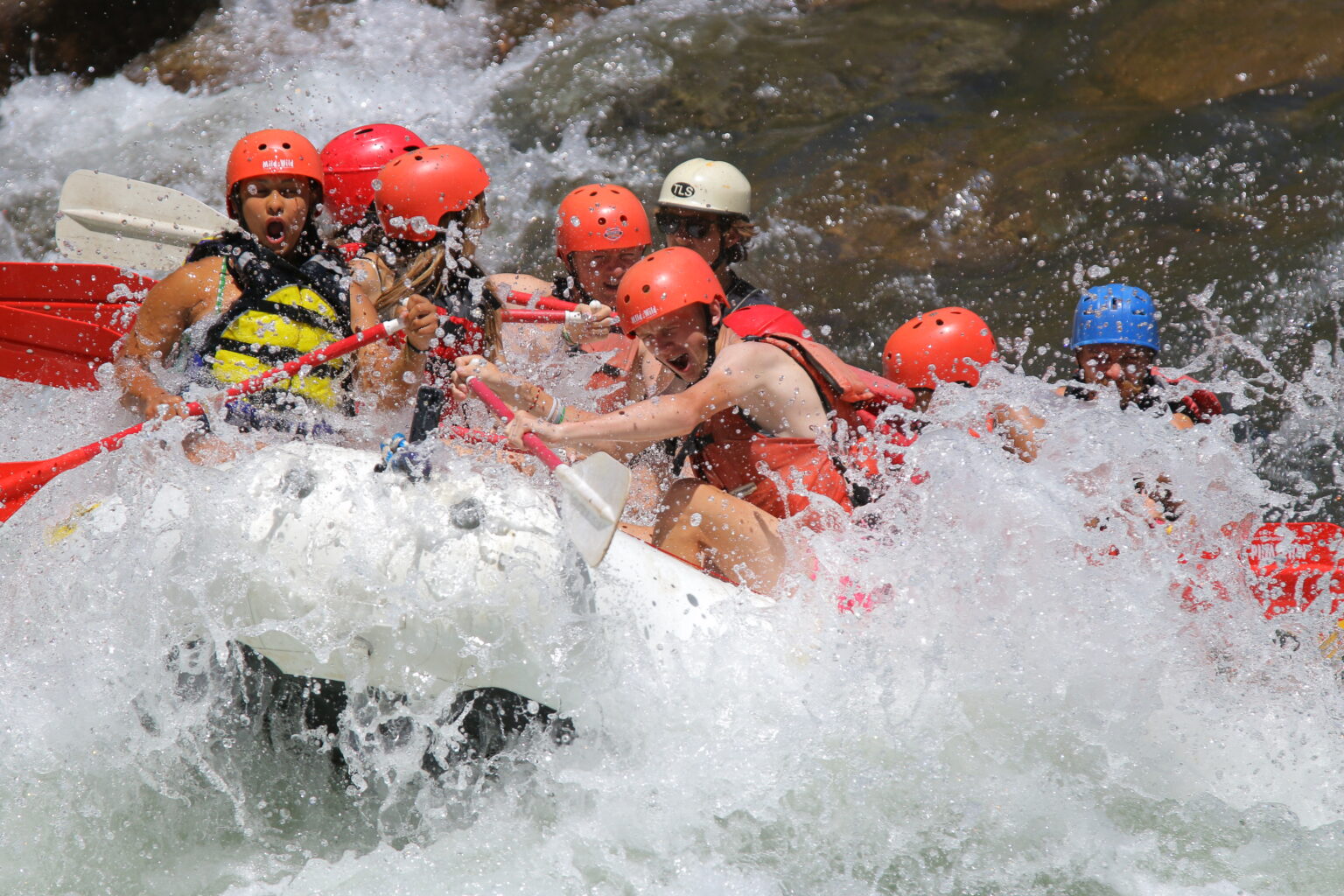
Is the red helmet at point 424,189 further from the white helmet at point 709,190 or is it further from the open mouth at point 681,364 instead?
the white helmet at point 709,190

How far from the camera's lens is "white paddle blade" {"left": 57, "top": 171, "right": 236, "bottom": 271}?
15.9 feet

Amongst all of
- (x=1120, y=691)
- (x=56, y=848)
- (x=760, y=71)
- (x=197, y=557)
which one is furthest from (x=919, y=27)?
(x=56, y=848)

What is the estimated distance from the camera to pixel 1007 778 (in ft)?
11.6

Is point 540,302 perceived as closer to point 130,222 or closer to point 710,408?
point 710,408

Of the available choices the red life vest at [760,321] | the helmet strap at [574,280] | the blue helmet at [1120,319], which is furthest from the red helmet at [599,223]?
the blue helmet at [1120,319]

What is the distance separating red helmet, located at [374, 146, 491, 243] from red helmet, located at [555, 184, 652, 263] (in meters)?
0.74

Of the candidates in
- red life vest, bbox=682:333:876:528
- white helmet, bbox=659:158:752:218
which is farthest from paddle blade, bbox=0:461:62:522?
white helmet, bbox=659:158:752:218

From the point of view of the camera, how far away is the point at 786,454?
3.68 meters

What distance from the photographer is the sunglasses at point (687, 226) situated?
492 centimetres

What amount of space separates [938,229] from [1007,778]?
13.5 feet

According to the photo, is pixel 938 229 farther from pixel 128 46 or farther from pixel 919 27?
pixel 128 46

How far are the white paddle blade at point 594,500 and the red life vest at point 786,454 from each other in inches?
28.3

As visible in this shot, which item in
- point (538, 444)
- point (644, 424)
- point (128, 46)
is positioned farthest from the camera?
point (128, 46)

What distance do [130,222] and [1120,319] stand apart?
13.1ft
